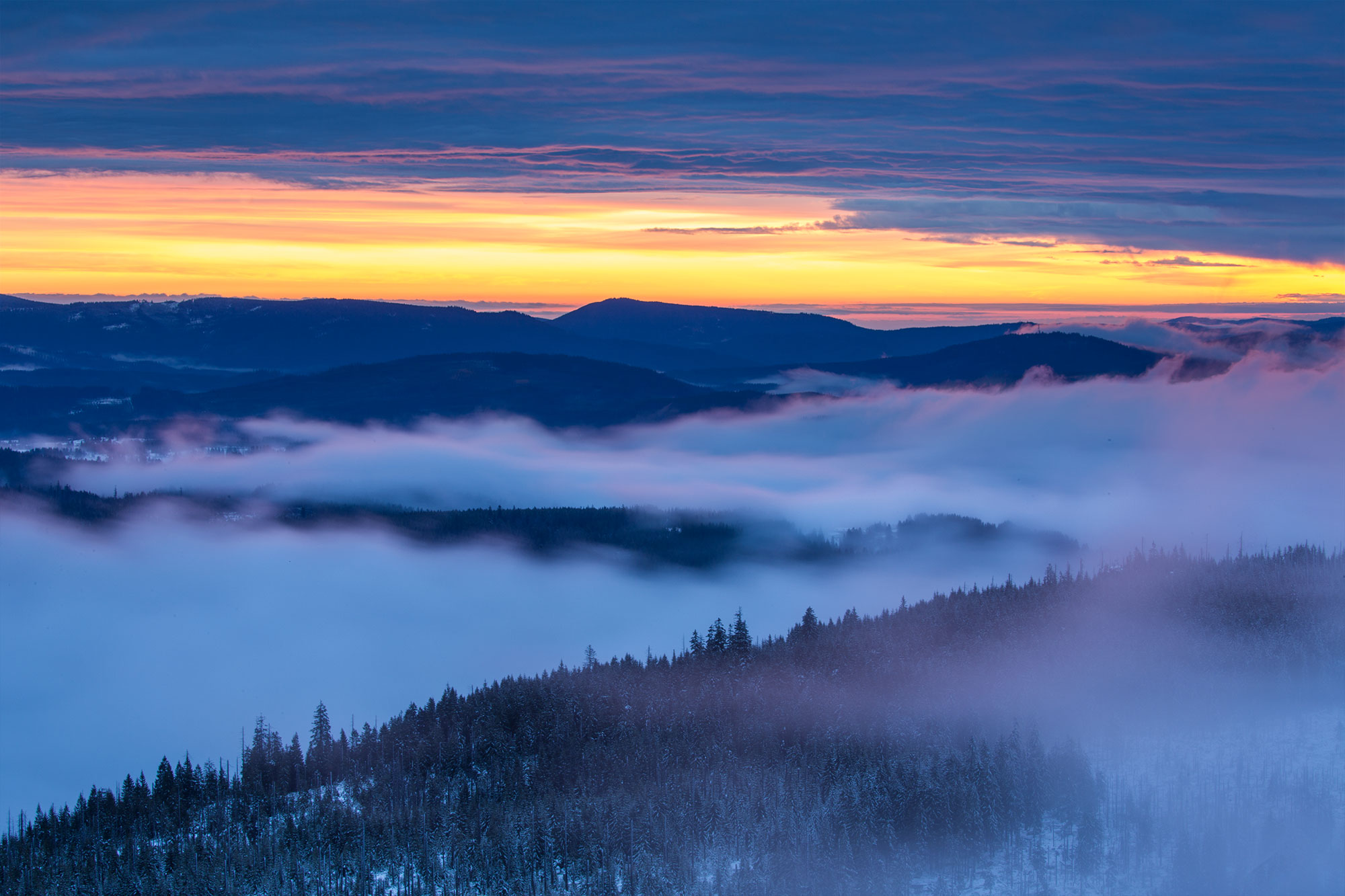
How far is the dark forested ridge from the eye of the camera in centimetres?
11275

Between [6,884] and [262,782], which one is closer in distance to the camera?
[6,884]

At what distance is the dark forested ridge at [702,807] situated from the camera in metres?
113

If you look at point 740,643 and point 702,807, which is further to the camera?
point 740,643

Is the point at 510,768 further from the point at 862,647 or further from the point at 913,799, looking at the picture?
the point at 862,647

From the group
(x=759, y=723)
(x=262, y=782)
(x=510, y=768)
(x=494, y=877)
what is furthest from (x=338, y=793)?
(x=759, y=723)

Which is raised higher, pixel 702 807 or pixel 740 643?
pixel 740 643

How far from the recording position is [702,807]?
124688mm

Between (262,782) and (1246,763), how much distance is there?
396 feet

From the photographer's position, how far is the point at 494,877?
109688 mm

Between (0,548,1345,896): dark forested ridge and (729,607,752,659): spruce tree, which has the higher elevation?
(729,607,752,659): spruce tree

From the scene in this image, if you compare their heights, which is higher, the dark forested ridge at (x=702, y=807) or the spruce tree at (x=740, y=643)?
the spruce tree at (x=740, y=643)

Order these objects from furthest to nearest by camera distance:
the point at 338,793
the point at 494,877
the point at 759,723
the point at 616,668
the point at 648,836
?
the point at 616,668 → the point at 759,723 → the point at 338,793 → the point at 648,836 → the point at 494,877

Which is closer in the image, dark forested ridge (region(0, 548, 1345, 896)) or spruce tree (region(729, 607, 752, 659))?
dark forested ridge (region(0, 548, 1345, 896))

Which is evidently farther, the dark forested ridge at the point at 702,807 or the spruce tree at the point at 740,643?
the spruce tree at the point at 740,643
